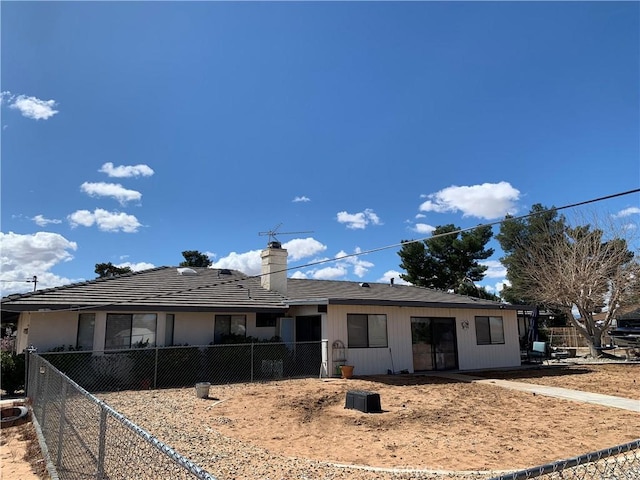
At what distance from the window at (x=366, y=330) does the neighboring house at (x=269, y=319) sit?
0.04 metres

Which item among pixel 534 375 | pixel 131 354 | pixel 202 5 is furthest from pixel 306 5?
pixel 534 375

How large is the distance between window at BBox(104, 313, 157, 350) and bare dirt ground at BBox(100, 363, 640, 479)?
3.04 m

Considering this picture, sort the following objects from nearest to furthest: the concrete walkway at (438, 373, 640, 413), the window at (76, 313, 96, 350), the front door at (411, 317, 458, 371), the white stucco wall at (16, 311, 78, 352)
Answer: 1. the concrete walkway at (438, 373, 640, 413)
2. the white stucco wall at (16, 311, 78, 352)
3. the window at (76, 313, 96, 350)
4. the front door at (411, 317, 458, 371)

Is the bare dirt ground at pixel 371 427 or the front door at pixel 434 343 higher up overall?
the front door at pixel 434 343

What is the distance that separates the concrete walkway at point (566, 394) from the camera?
10055 millimetres

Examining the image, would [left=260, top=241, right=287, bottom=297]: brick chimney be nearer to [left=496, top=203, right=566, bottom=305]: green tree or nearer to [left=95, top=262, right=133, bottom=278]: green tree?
[left=496, top=203, right=566, bottom=305]: green tree

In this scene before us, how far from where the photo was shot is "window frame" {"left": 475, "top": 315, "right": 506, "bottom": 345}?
1854cm

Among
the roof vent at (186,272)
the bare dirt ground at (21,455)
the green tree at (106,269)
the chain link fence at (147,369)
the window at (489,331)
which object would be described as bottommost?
the bare dirt ground at (21,455)

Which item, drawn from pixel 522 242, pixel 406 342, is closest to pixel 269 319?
pixel 406 342

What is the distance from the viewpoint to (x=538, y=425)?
312 inches

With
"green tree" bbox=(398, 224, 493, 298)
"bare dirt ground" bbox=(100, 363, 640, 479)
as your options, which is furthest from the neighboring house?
"green tree" bbox=(398, 224, 493, 298)

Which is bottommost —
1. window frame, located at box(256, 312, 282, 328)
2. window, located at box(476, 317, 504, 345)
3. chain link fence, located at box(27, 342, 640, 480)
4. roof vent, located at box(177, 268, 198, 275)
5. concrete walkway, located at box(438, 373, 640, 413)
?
concrete walkway, located at box(438, 373, 640, 413)

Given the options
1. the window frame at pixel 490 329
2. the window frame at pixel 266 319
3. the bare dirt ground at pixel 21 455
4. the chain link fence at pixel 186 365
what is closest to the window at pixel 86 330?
the chain link fence at pixel 186 365

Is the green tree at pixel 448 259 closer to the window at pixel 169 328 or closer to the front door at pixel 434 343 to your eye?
the front door at pixel 434 343
